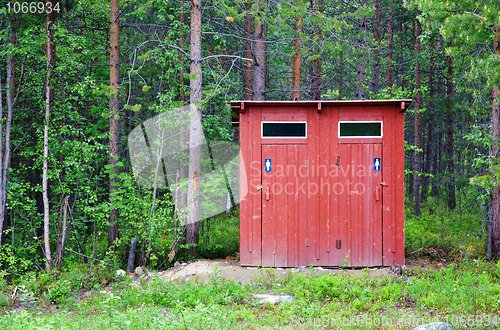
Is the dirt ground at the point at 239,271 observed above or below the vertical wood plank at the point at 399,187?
below

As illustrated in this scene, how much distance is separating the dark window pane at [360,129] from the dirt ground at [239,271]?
8.26ft

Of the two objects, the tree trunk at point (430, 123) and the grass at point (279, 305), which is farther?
the tree trunk at point (430, 123)

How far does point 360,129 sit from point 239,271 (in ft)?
11.5

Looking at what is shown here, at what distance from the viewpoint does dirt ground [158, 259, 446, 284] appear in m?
7.02

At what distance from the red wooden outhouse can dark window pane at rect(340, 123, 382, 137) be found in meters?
0.02

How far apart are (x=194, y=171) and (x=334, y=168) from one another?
3.13 metres

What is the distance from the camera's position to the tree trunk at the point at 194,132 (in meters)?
8.73

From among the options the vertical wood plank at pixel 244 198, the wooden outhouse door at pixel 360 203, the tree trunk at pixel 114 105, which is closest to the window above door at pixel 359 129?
the wooden outhouse door at pixel 360 203

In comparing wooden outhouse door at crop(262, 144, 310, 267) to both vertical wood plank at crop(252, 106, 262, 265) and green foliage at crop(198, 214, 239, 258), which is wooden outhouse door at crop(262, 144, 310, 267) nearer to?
vertical wood plank at crop(252, 106, 262, 265)

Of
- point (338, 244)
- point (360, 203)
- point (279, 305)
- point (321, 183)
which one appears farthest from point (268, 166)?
point (279, 305)

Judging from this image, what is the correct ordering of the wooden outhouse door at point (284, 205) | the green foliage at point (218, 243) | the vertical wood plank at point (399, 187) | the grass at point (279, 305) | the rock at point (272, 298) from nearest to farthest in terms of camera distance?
the grass at point (279, 305)
the rock at point (272, 298)
the vertical wood plank at point (399, 187)
the wooden outhouse door at point (284, 205)
the green foliage at point (218, 243)

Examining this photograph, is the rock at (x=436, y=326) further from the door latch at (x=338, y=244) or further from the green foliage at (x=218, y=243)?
the green foliage at (x=218, y=243)

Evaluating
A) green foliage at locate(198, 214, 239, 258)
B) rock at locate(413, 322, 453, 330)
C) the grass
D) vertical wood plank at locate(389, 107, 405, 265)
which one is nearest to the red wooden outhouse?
vertical wood plank at locate(389, 107, 405, 265)

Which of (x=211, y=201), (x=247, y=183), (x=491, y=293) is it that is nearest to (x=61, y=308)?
(x=247, y=183)
